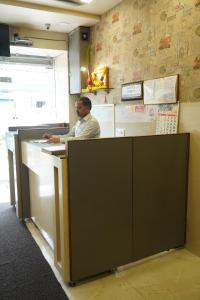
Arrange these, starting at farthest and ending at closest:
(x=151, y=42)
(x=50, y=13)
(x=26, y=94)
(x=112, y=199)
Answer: (x=26, y=94) < (x=50, y=13) < (x=151, y=42) < (x=112, y=199)

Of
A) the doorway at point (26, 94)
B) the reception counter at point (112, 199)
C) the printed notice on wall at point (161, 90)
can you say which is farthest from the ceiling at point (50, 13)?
the reception counter at point (112, 199)

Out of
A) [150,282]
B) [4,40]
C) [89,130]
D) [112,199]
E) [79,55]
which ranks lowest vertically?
[150,282]

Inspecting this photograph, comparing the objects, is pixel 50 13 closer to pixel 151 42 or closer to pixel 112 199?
pixel 151 42

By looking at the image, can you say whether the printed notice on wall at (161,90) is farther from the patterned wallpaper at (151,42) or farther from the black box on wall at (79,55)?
the black box on wall at (79,55)

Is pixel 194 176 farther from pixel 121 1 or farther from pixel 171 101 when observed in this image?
pixel 121 1

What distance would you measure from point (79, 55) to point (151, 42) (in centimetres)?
155

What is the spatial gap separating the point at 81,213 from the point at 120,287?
2.10 feet

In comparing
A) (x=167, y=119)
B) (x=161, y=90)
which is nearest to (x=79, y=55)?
(x=161, y=90)

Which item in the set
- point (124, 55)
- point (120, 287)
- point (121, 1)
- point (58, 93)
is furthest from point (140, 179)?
point (58, 93)

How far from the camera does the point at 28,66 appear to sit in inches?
184

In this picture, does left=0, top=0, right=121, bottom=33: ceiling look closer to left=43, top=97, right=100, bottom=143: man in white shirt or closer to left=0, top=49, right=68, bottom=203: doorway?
left=0, top=49, right=68, bottom=203: doorway

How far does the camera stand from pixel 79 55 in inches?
160

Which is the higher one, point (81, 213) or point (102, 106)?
point (102, 106)

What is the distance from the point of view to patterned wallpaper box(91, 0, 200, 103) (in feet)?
7.64
